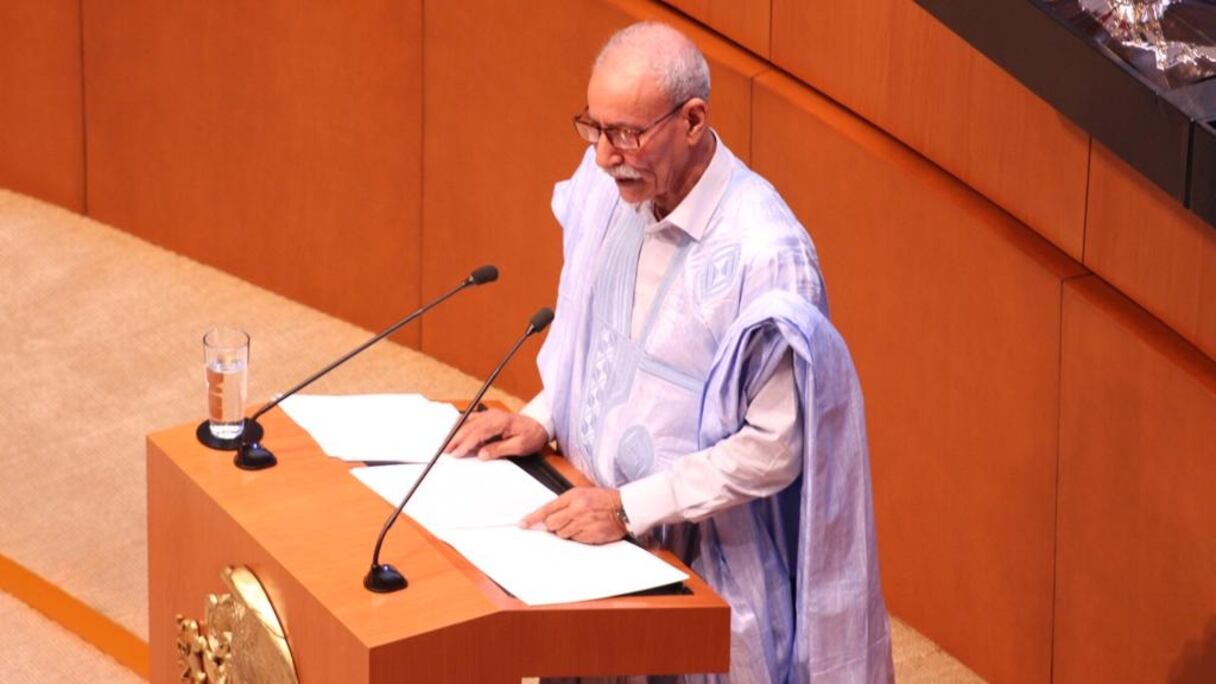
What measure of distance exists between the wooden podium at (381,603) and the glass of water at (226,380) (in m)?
0.06

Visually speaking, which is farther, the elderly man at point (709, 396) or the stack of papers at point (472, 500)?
the elderly man at point (709, 396)

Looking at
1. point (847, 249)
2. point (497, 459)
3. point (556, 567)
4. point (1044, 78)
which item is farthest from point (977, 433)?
point (556, 567)

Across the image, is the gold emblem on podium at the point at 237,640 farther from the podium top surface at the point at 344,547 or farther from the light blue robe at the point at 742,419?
the light blue robe at the point at 742,419

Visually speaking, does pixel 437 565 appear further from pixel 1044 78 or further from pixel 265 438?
pixel 1044 78

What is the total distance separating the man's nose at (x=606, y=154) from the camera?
339 cm

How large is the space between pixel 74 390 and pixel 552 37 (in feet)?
5.70

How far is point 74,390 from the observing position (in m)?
6.21

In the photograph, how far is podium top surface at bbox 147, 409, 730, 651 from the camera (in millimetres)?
3057

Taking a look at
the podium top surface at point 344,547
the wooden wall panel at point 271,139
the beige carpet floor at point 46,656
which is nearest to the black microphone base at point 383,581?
the podium top surface at point 344,547

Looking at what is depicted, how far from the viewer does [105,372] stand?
20.6ft

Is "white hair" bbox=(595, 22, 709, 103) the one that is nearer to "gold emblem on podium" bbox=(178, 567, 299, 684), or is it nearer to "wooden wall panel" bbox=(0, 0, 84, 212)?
"gold emblem on podium" bbox=(178, 567, 299, 684)

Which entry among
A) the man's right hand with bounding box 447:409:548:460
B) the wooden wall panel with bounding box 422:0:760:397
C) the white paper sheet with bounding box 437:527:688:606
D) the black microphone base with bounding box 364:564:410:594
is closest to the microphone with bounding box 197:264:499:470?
the man's right hand with bounding box 447:409:548:460

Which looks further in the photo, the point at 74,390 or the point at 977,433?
the point at 74,390

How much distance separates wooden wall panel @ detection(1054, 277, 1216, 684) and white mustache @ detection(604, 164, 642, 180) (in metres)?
1.25
